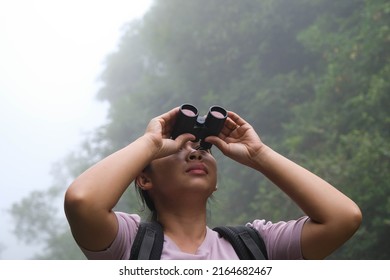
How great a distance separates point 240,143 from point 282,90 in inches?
381

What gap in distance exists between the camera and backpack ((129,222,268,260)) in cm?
118

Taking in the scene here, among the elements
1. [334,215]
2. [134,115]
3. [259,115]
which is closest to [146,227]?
[334,215]

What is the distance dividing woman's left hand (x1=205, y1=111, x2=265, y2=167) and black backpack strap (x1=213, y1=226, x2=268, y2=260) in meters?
0.17

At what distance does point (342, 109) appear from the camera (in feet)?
28.5

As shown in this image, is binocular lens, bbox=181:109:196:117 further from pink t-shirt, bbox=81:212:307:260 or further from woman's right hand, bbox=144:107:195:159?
pink t-shirt, bbox=81:212:307:260

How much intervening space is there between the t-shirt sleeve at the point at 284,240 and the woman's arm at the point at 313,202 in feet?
0.05

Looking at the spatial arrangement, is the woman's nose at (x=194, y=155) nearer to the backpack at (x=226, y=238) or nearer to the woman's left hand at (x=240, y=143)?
the woman's left hand at (x=240, y=143)

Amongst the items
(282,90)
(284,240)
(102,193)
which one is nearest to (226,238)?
(284,240)

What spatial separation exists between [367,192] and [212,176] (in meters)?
5.57

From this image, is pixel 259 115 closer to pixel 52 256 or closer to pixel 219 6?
pixel 219 6

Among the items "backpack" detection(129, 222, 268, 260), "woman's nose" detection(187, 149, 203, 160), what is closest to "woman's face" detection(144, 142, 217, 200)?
"woman's nose" detection(187, 149, 203, 160)

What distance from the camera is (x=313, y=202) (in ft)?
4.04

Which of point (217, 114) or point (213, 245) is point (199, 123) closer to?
point (217, 114)

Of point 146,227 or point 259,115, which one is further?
point 259,115
